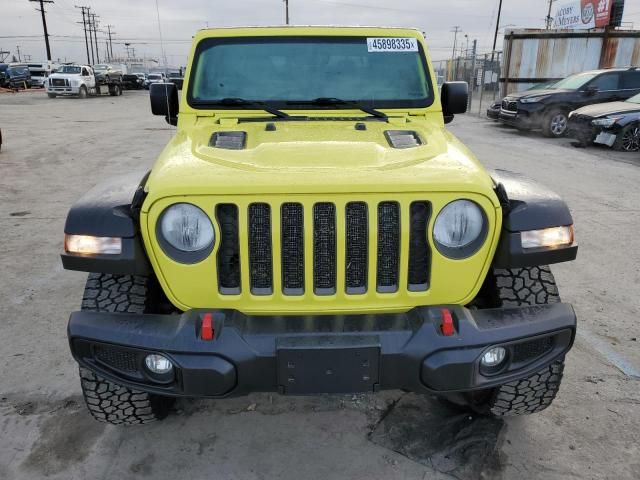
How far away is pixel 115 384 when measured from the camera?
2172 mm

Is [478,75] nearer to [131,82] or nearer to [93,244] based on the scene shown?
[93,244]

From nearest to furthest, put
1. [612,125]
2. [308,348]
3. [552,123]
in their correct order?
[308,348]
[612,125]
[552,123]

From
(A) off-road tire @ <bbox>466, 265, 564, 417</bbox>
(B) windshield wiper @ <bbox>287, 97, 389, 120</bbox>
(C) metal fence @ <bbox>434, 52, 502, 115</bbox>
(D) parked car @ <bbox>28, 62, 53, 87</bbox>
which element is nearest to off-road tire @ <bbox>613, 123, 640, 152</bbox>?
(C) metal fence @ <bbox>434, 52, 502, 115</bbox>

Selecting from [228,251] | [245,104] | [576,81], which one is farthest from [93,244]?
[576,81]

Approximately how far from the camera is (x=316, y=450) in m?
2.47

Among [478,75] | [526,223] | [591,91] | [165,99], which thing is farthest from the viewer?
[478,75]

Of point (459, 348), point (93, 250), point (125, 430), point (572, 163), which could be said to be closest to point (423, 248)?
point (459, 348)

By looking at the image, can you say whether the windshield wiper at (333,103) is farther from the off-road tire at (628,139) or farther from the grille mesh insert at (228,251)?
the off-road tire at (628,139)

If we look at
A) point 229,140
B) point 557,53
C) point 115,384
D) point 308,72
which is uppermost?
point 557,53

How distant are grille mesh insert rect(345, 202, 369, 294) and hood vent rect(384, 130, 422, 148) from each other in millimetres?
666

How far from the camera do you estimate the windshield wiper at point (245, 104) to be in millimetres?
3086

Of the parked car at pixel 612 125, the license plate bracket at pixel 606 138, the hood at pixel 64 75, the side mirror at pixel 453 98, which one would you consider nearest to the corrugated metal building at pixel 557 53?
the parked car at pixel 612 125

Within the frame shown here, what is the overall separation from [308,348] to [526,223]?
1.00 m

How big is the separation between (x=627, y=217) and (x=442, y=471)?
5.04 m
